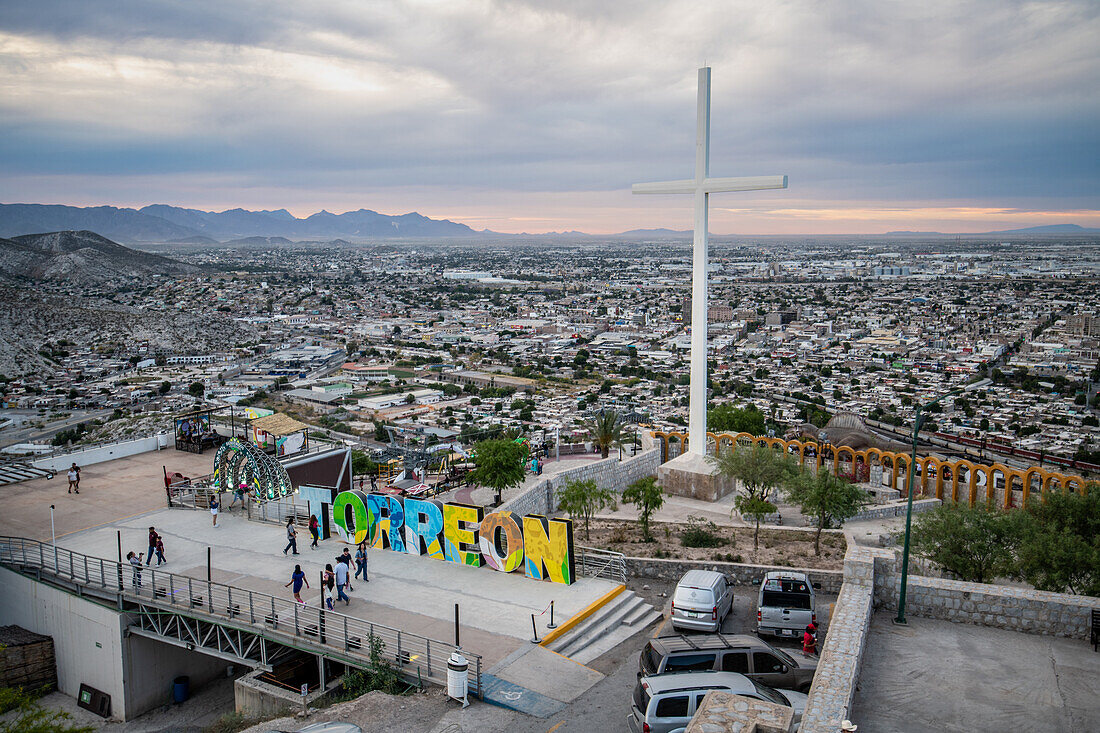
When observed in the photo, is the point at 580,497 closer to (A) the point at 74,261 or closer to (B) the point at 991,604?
(B) the point at 991,604

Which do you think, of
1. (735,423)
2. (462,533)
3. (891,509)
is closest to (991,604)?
(462,533)

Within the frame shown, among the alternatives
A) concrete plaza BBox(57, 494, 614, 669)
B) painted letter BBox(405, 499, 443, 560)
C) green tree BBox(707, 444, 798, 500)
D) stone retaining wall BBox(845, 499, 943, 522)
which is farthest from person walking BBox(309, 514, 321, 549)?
stone retaining wall BBox(845, 499, 943, 522)

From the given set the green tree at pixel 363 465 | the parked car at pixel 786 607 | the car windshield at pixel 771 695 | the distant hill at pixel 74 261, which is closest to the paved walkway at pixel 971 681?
the car windshield at pixel 771 695

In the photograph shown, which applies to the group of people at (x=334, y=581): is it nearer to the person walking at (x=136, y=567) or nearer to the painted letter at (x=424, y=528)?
the painted letter at (x=424, y=528)

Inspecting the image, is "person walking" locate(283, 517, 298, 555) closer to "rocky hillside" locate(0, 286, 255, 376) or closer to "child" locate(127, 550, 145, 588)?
"child" locate(127, 550, 145, 588)

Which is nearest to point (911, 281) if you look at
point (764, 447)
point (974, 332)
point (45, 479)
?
point (974, 332)

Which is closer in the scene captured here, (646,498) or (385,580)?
(385,580)

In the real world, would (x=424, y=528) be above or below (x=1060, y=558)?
below
